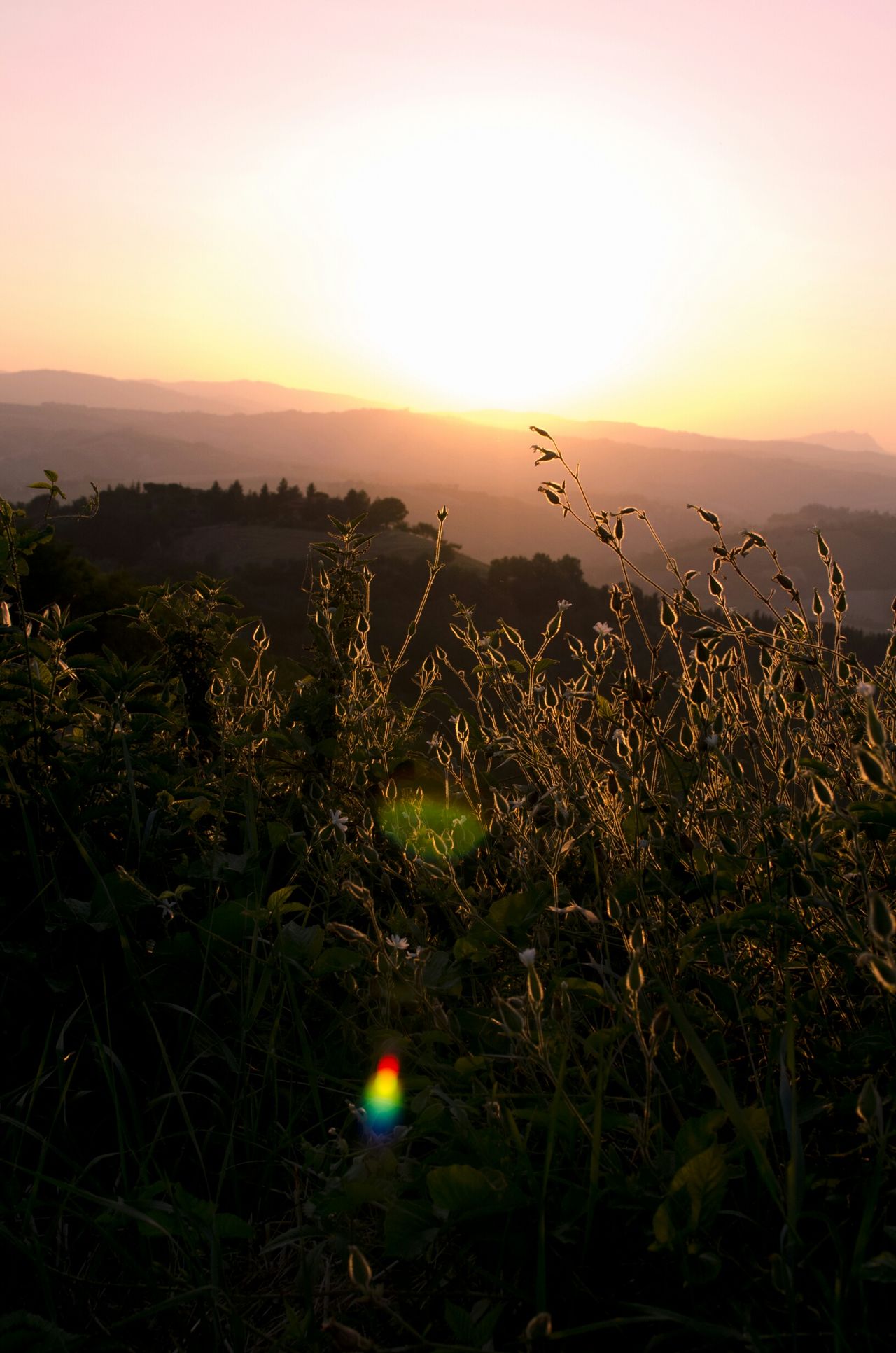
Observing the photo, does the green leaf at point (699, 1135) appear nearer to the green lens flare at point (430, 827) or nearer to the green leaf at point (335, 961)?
the green leaf at point (335, 961)

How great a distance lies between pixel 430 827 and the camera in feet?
10.2

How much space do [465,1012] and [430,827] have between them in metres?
0.99

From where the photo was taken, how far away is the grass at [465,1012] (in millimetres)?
1456

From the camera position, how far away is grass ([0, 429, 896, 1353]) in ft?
4.78

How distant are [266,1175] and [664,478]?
623ft

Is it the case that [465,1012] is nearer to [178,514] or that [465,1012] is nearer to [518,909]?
[518,909]

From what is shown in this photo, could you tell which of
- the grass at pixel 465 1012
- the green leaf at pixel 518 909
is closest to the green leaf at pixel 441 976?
the grass at pixel 465 1012

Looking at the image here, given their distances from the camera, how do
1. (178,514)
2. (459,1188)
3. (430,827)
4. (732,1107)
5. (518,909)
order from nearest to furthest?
(732,1107)
(459,1188)
(518,909)
(430,827)
(178,514)

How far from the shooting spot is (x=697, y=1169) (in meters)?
1.36

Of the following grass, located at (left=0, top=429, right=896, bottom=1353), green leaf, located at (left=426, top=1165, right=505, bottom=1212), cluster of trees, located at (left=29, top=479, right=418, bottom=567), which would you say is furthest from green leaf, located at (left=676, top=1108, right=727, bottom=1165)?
cluster of trees, located at (left=29, top=479, right=418, bottom=567)

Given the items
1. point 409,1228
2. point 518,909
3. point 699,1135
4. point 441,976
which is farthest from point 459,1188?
point 518,909

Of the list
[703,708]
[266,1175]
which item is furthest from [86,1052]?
[703,708]

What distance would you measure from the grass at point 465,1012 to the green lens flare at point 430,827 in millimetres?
22

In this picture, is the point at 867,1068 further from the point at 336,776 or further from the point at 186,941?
the point at 336,776
